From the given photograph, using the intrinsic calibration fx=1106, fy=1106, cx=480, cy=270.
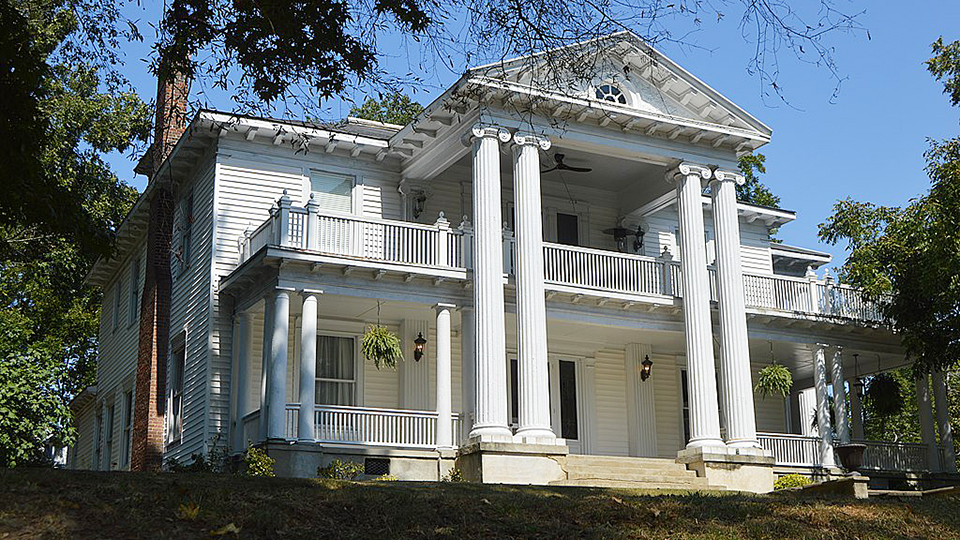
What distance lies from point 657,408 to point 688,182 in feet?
20.3

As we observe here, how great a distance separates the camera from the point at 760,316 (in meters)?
24.5

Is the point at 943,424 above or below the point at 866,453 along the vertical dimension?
above

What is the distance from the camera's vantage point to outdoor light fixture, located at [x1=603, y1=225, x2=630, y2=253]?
2625 cm

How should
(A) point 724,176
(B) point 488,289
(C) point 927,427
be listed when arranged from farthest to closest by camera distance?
(C) point 927,427 < (A) point 724,176 < (B) point 488,289

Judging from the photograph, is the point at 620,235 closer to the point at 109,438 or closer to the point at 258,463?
the point at 258,463

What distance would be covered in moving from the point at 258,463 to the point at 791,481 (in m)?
10.7

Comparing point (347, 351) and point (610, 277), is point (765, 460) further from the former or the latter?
point (347, 351)

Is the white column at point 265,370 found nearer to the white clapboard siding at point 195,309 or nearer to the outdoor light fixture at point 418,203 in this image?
the white clapboard siding at point 195,309

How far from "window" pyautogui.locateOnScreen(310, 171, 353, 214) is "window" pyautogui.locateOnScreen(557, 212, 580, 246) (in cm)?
503

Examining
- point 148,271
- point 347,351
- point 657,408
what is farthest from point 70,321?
point 657,408

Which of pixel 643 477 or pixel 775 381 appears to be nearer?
pixel 643 477

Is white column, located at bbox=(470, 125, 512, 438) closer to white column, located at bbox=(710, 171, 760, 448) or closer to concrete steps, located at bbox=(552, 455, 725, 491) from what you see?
Answer: concrete steps, located at bbox=(552, 455, 725, 491)

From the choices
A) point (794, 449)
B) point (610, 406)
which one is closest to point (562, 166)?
point (610, 406)

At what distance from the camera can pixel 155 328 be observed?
25.0 meters
